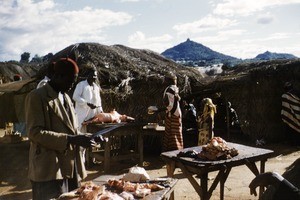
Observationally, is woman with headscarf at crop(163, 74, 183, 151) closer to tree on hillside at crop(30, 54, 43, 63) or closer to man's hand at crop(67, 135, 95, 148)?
man's hand at crop(67, 135, 95, 148)

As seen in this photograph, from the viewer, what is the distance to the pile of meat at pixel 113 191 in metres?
3.27

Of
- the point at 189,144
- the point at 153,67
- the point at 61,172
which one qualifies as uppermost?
Result: the point at 153,67

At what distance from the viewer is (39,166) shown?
3.40m

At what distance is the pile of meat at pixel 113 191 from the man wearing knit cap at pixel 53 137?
25cm

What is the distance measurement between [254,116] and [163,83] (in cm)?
376

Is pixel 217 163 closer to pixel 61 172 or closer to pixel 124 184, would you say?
pixel 124 184

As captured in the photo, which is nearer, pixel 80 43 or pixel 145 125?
pixel 145 125

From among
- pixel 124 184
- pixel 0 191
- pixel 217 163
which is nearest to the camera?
pixel 124 184

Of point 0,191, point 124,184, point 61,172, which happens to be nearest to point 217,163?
point 124,184

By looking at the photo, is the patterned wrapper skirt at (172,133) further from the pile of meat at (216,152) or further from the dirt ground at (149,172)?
the pile of meat at (216,152)

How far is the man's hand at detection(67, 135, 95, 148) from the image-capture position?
3.28m

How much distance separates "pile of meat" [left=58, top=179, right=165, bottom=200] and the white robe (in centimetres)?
483

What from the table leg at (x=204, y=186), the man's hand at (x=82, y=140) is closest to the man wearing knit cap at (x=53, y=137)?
the man's hand at (x=82, y=140)

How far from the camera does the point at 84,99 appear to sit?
8.45 metres
